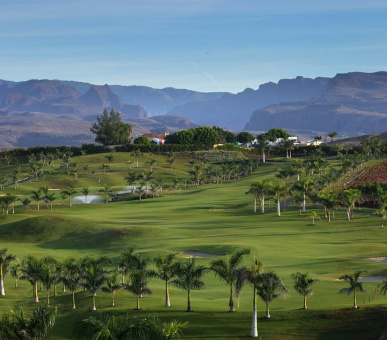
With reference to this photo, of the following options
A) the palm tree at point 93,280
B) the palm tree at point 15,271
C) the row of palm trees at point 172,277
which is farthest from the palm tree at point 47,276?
the palm tree at point 15,271

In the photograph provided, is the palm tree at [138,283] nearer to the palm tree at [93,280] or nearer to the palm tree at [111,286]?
the palm tree at [111,286]

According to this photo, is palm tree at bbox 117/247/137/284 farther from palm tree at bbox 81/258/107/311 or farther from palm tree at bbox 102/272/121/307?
palm tree at bbox 81/258/107/311

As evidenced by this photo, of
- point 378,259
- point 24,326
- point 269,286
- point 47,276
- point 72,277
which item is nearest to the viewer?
point 24,326

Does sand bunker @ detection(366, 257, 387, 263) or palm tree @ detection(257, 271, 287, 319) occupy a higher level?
palm tree @ detection(257, 271, 287, 319)

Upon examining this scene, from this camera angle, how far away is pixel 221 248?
77375 millimetres

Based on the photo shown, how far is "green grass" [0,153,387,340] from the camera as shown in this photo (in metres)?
44.7

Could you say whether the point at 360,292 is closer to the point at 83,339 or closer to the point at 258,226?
the point at 83,339

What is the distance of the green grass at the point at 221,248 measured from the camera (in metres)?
44.7

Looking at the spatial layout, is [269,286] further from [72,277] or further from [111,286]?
[72,277]

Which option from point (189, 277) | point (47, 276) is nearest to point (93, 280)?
point (47, 276)

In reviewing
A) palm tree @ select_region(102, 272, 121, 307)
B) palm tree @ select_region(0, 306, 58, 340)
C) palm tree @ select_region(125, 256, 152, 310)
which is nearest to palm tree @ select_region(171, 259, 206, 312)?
palm tree @ select_region(125, 256, 152, 310)

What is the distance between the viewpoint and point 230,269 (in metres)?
49.2

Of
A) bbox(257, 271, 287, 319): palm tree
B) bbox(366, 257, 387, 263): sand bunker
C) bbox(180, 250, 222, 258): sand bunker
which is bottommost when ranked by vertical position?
bbox(366, 257, 387, 263): sand bunker

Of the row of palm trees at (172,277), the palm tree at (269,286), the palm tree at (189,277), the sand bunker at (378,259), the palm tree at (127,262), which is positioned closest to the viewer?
the palm tree at (269,286)
